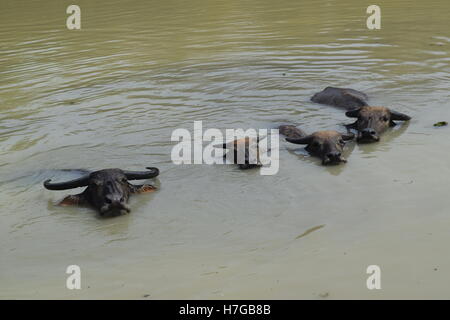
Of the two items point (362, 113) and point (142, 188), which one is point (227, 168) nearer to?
point (142, 188)

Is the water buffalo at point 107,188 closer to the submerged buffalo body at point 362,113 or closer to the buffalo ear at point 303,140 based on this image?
the buffalo ear at point 303,140

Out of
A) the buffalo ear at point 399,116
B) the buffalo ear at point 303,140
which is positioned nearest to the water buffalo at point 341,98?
the buffalo ear at point 399,116

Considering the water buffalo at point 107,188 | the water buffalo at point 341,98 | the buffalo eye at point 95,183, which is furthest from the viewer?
the water buffalo at point 341,98

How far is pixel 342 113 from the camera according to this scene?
9.45 meters

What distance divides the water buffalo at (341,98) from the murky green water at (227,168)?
183 mm

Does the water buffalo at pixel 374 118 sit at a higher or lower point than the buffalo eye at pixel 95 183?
higher

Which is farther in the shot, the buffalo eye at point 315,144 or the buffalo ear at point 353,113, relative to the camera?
the buffalo ear at point 353,113

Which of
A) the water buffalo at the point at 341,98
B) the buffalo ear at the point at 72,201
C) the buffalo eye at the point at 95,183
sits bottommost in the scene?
the buffalo ear at the point at 72,201

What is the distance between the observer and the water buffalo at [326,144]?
740 centimetres

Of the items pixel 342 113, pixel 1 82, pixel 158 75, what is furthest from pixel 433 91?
pixel 1 82

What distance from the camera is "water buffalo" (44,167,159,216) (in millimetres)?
6379

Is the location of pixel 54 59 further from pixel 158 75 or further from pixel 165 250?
pixel 165 250

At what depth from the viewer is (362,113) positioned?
866 cm

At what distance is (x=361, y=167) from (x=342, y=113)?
7.64 ft
